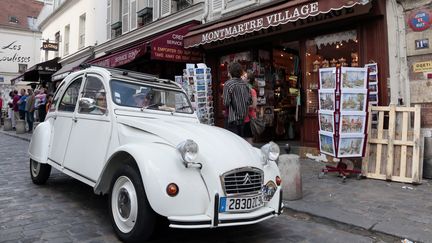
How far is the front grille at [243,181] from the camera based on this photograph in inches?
130

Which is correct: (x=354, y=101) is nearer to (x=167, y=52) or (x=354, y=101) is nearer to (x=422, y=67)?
(x=422, y=67)

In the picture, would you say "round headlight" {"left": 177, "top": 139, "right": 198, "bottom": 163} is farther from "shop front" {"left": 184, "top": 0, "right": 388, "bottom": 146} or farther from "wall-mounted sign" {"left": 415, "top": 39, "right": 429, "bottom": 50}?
"wall-mounted sign" {"left": 415, "top": 39, "right": 429, "bottom": 50}

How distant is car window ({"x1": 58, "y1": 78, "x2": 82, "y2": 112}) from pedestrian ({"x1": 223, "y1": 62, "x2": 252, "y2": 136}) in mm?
2437

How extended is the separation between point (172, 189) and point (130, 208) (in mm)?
580

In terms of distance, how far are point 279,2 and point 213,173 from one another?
20.1 feet

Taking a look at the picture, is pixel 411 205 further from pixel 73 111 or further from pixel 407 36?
pixel 73 111

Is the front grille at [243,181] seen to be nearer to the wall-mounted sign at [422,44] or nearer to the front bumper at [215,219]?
the front bumper at [215,219]

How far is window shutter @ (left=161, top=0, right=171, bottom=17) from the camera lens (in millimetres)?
12609

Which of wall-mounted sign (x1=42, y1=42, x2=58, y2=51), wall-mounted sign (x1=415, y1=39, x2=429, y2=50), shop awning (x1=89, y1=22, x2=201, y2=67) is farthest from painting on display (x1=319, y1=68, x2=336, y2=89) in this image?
wall-mounted sign (x1=42, y1=42, x2=58, y2=51)

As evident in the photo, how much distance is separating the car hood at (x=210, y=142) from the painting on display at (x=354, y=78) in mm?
2971

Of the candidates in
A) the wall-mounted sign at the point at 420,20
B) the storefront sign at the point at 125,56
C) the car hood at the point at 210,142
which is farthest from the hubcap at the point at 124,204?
the storefront sign at the point at 125,56

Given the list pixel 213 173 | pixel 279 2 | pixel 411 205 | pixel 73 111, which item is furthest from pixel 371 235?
pixel 279 2

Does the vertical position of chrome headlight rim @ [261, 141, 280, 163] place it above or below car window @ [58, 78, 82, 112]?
below

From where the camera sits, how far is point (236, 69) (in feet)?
20.6
